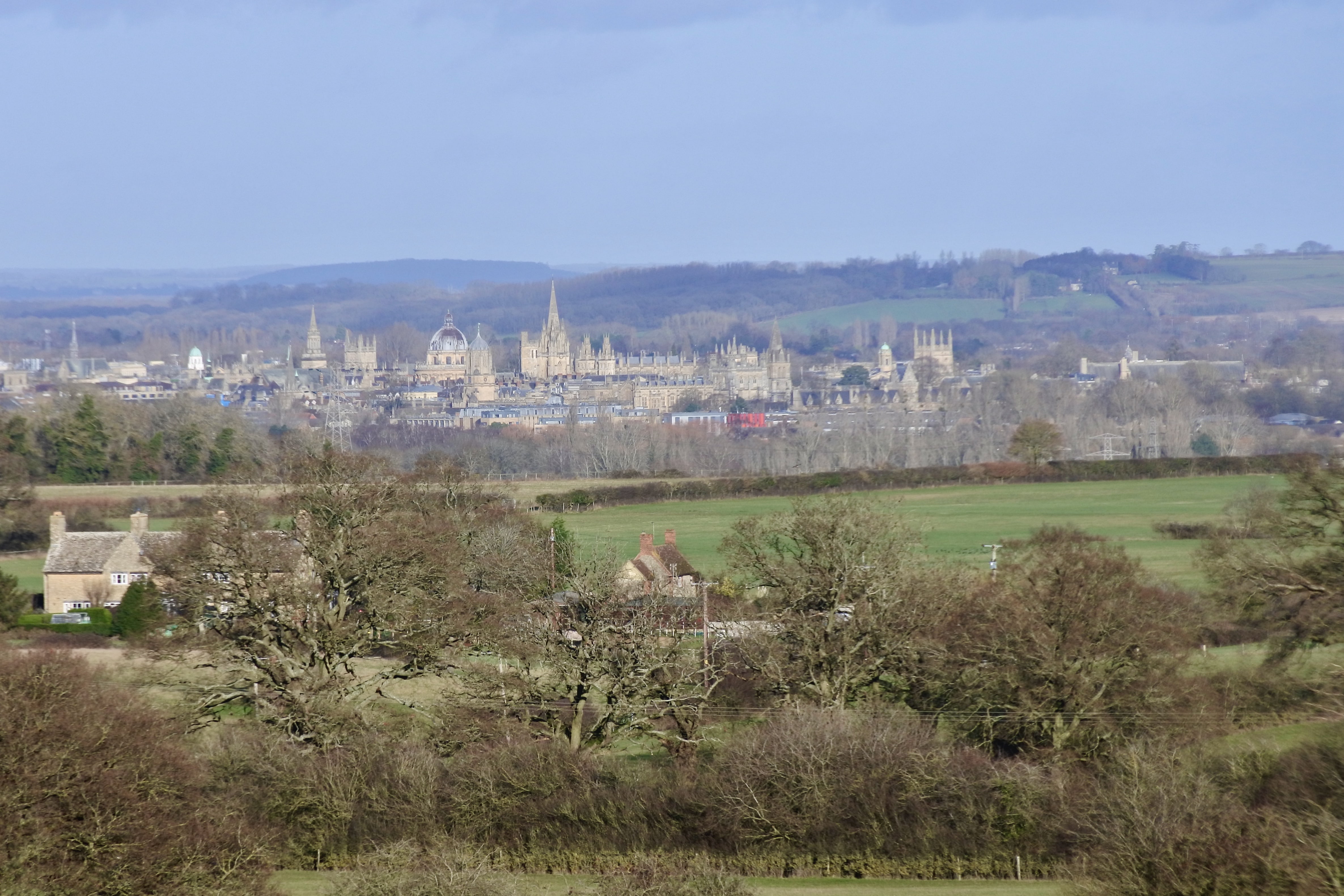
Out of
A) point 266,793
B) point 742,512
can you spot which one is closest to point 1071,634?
point 266,793

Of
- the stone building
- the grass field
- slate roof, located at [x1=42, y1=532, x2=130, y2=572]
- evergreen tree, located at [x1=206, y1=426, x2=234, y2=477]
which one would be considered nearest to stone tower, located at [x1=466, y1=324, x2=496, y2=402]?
the stone building

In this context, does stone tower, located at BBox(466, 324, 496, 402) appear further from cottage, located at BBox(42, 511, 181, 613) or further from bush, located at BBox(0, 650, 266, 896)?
bush, located at BBox(0, 650, 266, 896)

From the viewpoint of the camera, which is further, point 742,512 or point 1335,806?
point 742,512

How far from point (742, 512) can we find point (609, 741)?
23019 mm

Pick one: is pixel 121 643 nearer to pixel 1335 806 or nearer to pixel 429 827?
pixel 429 827

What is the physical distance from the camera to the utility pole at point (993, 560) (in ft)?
74.4

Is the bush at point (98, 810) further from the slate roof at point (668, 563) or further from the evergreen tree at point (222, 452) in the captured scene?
the evergreen tree at point (222, 452)

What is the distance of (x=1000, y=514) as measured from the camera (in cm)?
4225

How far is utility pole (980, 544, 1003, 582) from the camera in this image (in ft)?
74.4

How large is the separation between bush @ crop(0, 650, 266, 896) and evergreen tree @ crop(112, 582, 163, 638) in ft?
41.4

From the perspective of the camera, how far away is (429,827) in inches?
651

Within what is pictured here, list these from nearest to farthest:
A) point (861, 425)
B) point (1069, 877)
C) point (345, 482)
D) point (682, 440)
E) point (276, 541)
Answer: point (1069, 877) → point (276, 541) → point (345, 482) → point (682, 440) → point (861, 425)

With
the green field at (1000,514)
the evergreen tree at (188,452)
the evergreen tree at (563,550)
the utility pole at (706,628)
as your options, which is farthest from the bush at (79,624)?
the evergreen tree at (188,452)

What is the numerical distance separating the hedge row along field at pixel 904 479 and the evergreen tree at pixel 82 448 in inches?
696
